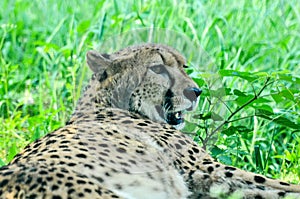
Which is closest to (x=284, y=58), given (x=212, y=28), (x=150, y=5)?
(x=212, y=28)

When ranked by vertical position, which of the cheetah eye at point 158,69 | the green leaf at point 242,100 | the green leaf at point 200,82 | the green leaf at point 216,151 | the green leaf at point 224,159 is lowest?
the green leaf at point 224,159

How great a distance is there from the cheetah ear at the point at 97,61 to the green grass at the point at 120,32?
889 millimetres

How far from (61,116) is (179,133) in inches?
44.9

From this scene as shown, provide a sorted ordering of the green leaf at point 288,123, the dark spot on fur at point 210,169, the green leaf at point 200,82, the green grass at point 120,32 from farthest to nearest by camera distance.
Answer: the green grass at point 120,32 → the green leaf at point 288,123 → the dark spot on fur at point 210,169 → the green leaf at point 200,82

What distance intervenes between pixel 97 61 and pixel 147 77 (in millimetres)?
152

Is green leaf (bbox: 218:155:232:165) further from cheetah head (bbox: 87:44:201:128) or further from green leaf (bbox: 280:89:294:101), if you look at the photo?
cheetah head (bbox: 87:44:201:128)

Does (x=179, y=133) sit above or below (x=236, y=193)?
above

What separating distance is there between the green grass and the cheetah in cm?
76

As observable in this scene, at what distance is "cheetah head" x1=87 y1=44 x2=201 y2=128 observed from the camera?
252 cm

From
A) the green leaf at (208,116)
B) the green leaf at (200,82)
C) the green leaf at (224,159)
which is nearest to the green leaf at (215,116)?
the green leaf at (208,116)

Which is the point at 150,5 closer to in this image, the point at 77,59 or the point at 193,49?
the point at 77,59

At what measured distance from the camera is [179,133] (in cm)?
258

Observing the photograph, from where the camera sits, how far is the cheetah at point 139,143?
2.37 meters

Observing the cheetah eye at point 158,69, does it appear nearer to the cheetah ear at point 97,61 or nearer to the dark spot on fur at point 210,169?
the cheetah ear at point 97,61
